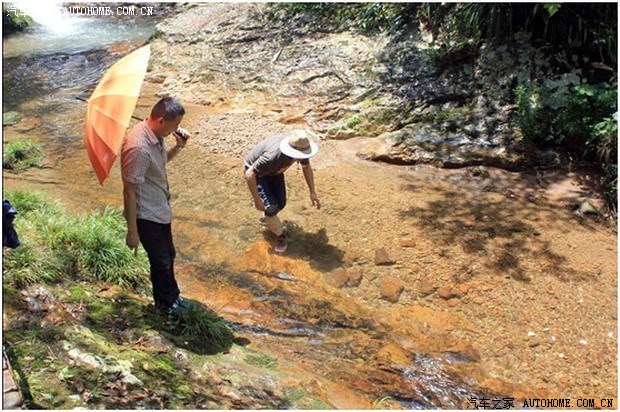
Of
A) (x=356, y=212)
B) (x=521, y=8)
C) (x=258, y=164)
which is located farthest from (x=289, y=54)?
(x=258, y=164)

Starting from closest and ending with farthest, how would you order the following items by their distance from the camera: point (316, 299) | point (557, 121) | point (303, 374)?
1. point (303, 374)
2. point (316, 299)
3. point (557, 121)

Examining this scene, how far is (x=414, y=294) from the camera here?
4934 millimetres

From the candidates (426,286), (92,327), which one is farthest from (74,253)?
(426,286)

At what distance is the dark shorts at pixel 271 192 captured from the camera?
5.25m

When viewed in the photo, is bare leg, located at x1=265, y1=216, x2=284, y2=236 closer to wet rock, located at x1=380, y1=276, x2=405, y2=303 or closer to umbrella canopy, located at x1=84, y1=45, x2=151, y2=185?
wet rock, located at x1=380, y1=276, x2=405, y2=303

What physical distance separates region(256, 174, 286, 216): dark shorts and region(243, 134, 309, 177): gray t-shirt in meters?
0.17

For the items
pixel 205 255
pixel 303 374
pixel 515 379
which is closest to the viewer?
pixel 303 374

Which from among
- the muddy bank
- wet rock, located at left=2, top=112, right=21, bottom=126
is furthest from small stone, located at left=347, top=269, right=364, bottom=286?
wet rock, located at left=2, top=112, right=21, bottom=126

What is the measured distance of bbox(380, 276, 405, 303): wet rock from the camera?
4.89 m

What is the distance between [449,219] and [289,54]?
17.4 feet

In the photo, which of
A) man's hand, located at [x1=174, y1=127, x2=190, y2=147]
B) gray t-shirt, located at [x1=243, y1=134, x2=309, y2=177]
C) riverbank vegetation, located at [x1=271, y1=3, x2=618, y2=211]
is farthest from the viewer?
riverbank vegetation, located at [x1=271, y1=3, x2=618, y2=211]

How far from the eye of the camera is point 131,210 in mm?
3363

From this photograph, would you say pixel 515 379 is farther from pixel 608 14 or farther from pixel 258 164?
pixel 608 14

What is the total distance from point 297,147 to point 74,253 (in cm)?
211
